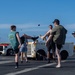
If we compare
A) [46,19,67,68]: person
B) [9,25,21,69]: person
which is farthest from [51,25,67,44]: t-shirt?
[9,25,21,69]: person

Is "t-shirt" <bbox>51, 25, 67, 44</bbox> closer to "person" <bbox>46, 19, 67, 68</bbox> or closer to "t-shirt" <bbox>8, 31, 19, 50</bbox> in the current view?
"person" <bbox>46, 19, 67, 68</bbox>

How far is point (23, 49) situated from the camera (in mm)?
18031

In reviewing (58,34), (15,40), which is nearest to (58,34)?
(58,34)

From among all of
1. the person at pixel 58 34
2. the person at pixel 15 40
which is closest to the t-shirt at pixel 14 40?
the person at pixel 15 40

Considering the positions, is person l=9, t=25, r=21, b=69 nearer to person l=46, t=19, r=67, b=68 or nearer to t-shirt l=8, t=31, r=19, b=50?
t-shirt l=8, t=31, r=19, b=50

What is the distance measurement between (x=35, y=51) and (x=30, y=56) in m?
0.42

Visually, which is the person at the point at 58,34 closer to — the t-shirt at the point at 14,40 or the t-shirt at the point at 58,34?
the t-shirt at the point at 58,34

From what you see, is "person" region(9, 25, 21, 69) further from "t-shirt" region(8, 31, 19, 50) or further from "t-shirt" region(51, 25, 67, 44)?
"t-shirt" region(51, 25, 67, 44)

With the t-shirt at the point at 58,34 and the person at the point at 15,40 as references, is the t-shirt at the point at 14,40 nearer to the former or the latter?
the person at the point at 15,40

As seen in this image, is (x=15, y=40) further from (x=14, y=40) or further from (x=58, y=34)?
(x=58, y=34)

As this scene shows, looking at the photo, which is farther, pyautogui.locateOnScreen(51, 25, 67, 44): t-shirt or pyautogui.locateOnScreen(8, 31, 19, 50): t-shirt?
pyautogui.locateOnScreen(8, 31, 19, 50): t-shirt

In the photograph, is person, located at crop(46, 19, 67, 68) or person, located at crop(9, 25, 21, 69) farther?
person, located at crop(9, 25, 21, 69)

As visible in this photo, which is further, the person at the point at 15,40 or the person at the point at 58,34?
the person at the point at 15,40

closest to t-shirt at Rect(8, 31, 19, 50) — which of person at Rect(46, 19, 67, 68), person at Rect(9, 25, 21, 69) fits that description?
person at Rect(9, 25, 21, 69)
